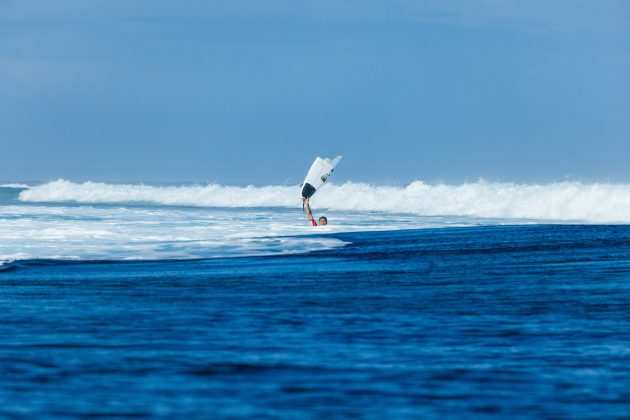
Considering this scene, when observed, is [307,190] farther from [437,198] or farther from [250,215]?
[437,198]

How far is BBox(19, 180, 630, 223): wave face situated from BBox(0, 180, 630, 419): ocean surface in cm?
2376

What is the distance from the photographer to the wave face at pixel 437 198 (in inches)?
1751

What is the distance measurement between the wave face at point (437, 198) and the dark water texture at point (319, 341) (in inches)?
1046

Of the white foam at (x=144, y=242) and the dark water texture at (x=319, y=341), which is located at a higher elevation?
the white foam at (x=144, y=242)

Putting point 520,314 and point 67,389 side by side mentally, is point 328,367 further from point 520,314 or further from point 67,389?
point 520,314

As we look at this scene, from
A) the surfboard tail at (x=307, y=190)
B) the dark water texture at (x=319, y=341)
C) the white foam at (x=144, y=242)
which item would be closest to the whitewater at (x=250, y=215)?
the white foam at (x=144, y=242)

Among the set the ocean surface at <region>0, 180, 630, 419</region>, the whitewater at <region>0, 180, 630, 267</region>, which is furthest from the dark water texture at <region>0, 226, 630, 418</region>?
the whitewater at <region>0, 180, 630, 267</region>

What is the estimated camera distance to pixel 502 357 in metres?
7.62

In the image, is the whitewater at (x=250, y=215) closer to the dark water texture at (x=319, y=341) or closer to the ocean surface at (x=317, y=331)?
the ocean surface at (x=317, y=331)

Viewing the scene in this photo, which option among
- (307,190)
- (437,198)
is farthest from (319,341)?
(437,198)

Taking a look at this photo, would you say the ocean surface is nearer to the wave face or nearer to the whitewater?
the whitewater

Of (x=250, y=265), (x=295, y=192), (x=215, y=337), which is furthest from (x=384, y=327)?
(x=295, y=192)

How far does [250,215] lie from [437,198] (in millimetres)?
13093

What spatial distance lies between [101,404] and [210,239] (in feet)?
57.8
